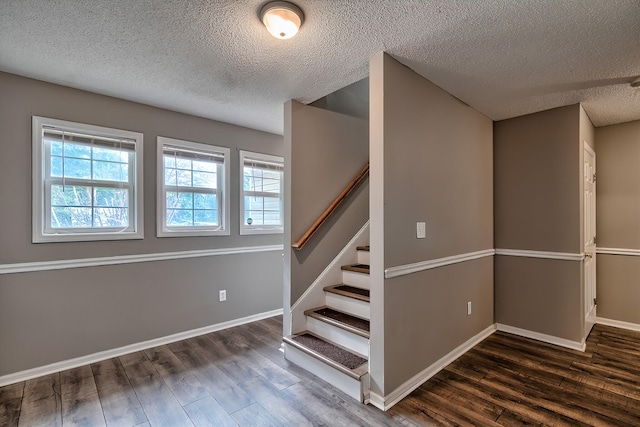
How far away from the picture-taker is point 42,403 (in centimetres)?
209

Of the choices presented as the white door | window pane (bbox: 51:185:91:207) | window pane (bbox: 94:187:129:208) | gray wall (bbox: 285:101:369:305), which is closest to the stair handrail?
gray wall (bbox: 285:101:369:305)

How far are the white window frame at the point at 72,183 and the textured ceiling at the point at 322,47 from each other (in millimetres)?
358

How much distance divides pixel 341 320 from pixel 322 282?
46 cm

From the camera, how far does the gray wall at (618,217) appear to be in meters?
3.36

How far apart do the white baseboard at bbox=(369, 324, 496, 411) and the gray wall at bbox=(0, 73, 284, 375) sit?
2133 millimetres

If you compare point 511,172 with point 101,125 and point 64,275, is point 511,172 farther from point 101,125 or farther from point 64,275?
point 64,275

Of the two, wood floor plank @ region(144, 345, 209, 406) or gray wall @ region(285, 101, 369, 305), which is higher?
gray wall @ region(285, 101, 369, 305)

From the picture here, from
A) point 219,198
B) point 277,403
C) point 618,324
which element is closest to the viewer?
point 277,403

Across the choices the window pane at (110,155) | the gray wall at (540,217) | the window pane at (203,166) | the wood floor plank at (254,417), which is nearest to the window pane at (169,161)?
the window pane at (203,166)

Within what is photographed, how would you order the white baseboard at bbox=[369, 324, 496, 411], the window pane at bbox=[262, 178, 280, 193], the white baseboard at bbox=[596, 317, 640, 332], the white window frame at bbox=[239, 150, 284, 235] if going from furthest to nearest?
1. the window pane at bbox=[262, 178, 280, 193]
2. the white window frame at bbox=[239, 150, 284, 235]
3. the white baseboard at bbox=[596, 317, 640, 332]
4. the white baseboard at bbox=[369, 324, 496, 411]

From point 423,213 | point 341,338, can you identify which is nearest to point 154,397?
point 341,338

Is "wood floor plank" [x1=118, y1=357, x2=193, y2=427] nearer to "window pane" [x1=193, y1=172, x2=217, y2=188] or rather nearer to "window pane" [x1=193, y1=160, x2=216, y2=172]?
"window pane" [x1=193, y1=172, x2=217, y2=188]

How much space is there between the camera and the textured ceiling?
1623 millimetres

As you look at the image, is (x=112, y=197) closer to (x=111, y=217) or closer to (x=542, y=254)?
(x=111, y=217)
